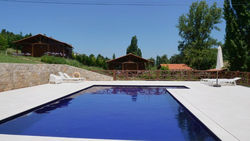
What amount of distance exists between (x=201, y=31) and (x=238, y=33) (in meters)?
12.9

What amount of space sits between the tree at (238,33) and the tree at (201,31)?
37.2 feet

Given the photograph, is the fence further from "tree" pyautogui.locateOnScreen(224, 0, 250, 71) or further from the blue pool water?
the blue pool water

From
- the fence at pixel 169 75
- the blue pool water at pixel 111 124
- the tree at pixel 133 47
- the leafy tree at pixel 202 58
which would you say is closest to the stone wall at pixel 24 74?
the blue pool water at pixel 111 124

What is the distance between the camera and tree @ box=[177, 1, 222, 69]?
1136 inches

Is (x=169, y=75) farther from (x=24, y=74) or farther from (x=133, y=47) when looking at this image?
(x=133, y=47)

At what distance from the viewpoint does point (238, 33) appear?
656 inches

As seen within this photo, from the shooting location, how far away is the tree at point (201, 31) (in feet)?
94.7

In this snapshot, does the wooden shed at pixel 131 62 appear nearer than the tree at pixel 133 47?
Yes

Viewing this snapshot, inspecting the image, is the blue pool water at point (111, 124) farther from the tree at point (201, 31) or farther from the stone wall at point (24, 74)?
the tree at point (201, 31)

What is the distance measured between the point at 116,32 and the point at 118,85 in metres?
24.1

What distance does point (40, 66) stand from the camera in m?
11.5

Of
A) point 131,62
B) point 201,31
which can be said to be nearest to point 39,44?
point 131,62

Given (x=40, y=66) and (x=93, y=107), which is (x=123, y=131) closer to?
(x=93, y=107)

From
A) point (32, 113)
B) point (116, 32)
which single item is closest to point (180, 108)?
point (32, 113)
